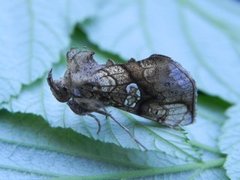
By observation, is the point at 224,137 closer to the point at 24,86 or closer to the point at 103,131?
the point at 103,131

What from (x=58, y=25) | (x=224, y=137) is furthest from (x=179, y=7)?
(x=224, y=137)

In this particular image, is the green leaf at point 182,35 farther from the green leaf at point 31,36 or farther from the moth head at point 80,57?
the moth head at point 80,57

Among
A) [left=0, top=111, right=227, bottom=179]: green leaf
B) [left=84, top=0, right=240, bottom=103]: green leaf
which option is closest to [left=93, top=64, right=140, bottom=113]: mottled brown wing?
[left=0, top=111, right=227, bottom=179]: green leaf

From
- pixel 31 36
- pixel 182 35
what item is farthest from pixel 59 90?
pixel 182 35

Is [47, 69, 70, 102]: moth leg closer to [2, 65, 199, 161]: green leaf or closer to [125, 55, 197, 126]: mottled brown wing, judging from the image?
[2, 65, 199, 161]: green leaf

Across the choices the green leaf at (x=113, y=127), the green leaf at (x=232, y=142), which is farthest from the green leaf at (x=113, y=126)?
the green leaf at (x=232, y=142)
